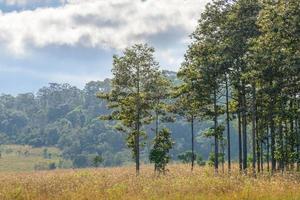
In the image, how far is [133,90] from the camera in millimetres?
47625

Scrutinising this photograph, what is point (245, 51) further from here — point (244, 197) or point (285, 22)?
point (244, 197)

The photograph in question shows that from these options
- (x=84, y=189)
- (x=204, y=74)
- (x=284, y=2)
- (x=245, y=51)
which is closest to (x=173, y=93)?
(x=204, y=74)

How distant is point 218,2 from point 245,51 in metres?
5.81

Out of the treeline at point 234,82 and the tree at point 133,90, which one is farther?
the tree at point 133,90

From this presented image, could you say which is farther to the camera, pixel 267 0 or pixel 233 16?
pixel 233 16

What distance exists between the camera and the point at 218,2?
4169 centimetres

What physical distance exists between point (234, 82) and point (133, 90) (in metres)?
12.0

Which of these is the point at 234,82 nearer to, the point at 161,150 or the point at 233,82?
the point at 233,82

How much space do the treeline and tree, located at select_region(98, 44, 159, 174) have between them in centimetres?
10

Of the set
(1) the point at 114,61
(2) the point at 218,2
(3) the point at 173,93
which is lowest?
(3) the point at 173,93

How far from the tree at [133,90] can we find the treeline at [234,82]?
0.10 metres

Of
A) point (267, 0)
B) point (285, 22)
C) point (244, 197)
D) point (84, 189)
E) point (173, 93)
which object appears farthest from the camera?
point (173, 93)

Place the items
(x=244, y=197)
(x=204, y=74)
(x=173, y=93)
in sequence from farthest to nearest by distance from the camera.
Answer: (x=173, y=93), (x=204, y=74), (x=244, y=197)

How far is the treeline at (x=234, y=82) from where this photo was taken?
31578mm
